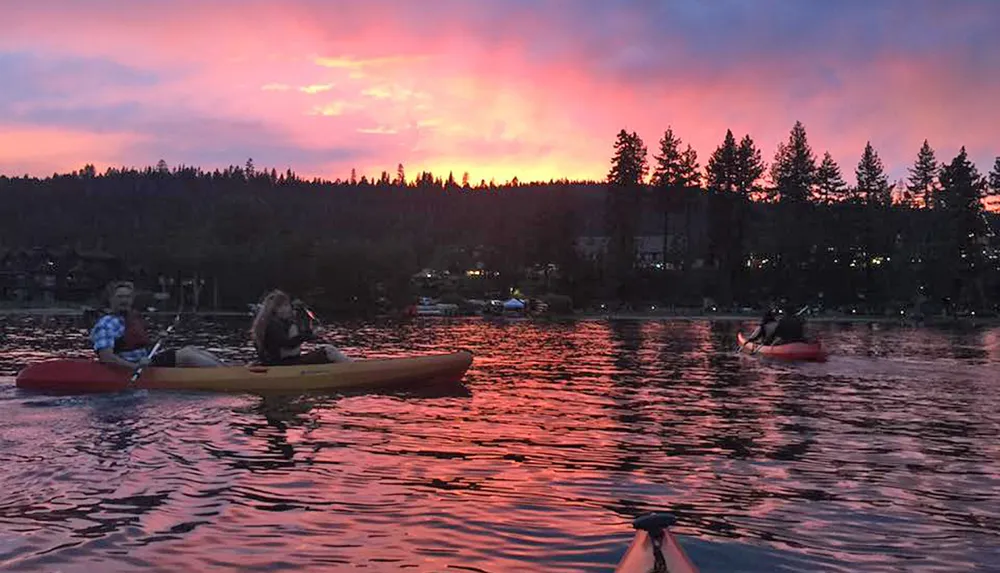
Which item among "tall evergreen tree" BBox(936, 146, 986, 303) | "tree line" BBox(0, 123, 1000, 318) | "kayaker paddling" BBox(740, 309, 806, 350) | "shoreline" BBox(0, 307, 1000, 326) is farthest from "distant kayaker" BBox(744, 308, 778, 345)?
"tall evergreen tree" BBox(936, 146, 986, 303)

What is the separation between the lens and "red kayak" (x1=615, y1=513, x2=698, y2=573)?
436 cm

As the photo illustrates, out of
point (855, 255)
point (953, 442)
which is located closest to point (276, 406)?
point (953, 442)

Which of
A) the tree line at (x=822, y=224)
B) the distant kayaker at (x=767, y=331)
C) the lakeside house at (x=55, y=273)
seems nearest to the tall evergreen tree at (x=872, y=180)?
the tree line at (x=822, y=224)

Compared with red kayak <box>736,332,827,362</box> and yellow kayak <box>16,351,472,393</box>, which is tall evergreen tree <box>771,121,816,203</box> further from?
yellow kayak <box>16,351,472,393</box>

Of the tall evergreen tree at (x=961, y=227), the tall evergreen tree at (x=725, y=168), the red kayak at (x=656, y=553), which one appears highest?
the tall evergreen tree at (x=725, y=168)

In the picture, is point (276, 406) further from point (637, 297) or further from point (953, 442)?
point (637, 297)

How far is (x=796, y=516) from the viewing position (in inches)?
280

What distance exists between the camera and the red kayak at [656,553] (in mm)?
4355

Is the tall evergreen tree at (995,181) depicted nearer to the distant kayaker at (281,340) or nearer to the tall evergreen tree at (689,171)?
the tall evergreen tree at (689,171)

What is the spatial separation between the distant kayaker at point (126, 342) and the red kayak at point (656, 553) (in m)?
12.1

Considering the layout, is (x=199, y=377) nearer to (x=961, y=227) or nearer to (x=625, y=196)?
(x=625, y=196)

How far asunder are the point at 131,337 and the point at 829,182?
278 ft

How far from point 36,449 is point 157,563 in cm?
480

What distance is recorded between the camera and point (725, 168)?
3386 inches
